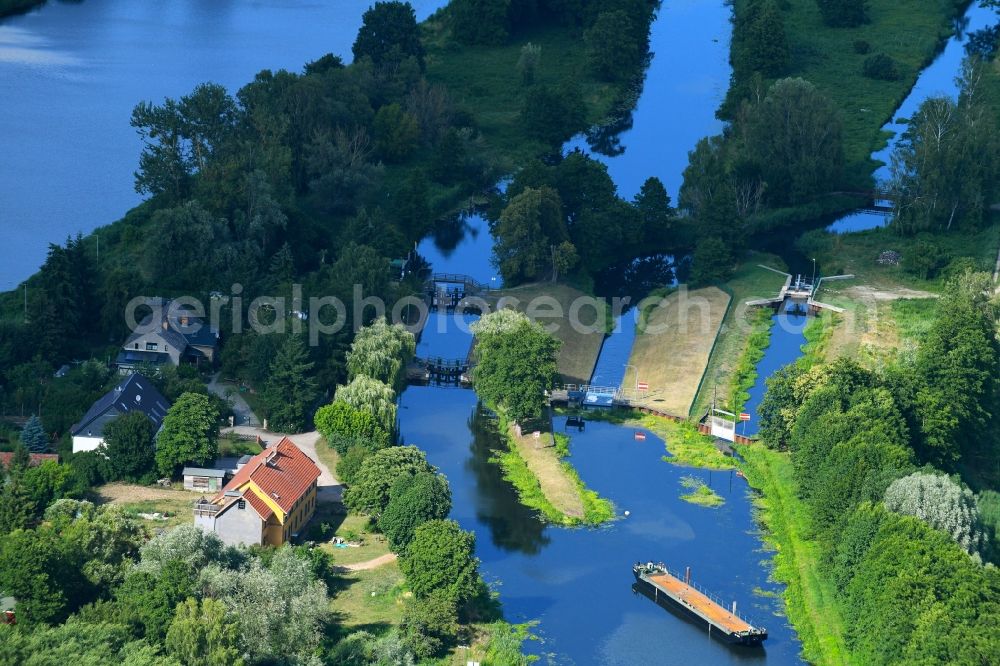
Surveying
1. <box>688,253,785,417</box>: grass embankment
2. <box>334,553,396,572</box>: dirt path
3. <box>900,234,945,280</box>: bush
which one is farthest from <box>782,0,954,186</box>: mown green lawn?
<box>334,553,396,572</box>: dirt path

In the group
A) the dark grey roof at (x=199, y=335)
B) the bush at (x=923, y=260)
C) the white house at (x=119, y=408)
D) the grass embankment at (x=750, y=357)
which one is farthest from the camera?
the bush at (x=923, y=260)

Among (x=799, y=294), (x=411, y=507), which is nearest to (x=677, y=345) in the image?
(x=799, y=294)

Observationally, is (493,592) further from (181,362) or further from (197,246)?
(197,246)

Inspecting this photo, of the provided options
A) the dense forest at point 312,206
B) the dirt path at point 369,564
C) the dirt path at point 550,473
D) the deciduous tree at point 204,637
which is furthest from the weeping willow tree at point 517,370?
the deciduous tree at point 204,637

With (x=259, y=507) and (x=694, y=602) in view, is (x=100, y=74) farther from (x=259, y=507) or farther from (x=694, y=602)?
(x=694, y=602)

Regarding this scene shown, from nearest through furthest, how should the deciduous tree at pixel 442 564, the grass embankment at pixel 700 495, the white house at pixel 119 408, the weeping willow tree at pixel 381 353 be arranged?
the deciduous tree at pixel 442 564
the white house at pixel 119 408
the grass embankment at pixel 700 495
the weeping willow tree at pixel 381 353

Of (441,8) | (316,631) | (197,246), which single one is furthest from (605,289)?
(441,8)

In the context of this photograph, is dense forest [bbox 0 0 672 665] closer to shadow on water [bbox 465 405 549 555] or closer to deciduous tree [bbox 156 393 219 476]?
deciduous tree [bbox 156 393 219 476]

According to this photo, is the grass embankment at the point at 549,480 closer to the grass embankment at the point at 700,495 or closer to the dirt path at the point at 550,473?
the dirt path at the point at 550,473
